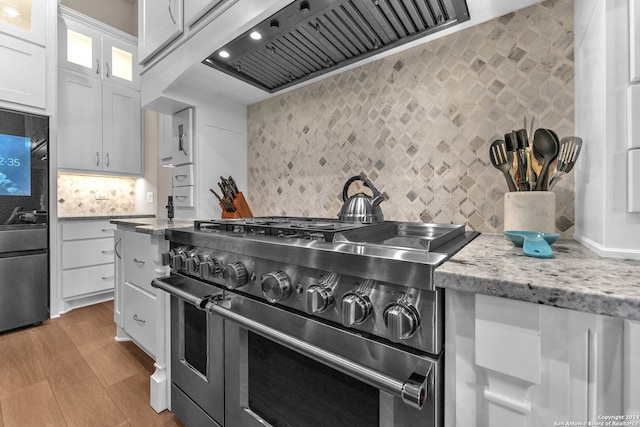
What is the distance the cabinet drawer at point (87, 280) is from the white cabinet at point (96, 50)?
6.44 feet

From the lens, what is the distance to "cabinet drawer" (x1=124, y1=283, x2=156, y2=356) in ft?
4.70

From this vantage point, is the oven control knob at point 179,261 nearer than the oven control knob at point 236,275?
No

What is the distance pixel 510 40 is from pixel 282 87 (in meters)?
1.19

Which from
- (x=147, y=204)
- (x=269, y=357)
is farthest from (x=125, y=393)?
(x=147, y=204)

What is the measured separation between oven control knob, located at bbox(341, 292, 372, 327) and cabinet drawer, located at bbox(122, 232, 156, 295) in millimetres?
1153

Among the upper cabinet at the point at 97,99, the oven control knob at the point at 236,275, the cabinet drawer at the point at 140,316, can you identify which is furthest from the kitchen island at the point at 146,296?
the upper cabinet at the point at 97,99

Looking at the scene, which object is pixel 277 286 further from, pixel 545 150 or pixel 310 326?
pixel 545 150

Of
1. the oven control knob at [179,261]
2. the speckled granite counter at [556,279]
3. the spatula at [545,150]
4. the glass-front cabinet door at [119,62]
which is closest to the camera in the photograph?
the speckled granite counter at [556,279]

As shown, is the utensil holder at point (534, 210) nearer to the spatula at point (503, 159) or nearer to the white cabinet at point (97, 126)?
the spatula at point (503, 159)

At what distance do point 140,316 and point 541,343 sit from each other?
175 centimetres

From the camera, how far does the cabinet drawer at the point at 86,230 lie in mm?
2618

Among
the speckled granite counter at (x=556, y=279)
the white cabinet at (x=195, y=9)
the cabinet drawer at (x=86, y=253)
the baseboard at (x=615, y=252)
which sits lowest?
the cabinet drawer at (x=86, y=253)

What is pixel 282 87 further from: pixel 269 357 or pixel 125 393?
pixel 125 393

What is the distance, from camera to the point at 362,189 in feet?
5.00
